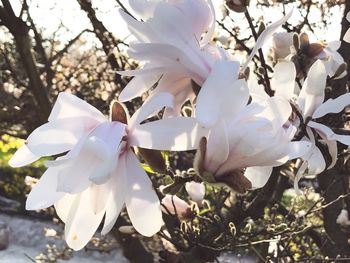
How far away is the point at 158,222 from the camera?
1.41ft

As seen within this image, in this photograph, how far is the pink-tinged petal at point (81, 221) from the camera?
0.44m

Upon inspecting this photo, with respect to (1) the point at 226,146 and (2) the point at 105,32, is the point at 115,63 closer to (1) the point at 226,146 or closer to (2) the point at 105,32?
(2) the point at 105,32

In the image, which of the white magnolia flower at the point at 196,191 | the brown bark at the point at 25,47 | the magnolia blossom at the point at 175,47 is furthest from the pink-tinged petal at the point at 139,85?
the brown bark at the point at 25,47

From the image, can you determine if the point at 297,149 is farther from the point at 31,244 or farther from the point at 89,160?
the point at 31,244

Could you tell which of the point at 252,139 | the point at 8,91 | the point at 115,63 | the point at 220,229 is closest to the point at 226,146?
the point at 252,139

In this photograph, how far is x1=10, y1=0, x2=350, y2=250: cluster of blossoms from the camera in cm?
40

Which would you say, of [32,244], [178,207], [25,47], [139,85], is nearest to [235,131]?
[139,85]

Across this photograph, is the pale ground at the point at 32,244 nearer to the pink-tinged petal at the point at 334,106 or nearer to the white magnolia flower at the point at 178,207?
the white magnolia flower at the point at 178,207

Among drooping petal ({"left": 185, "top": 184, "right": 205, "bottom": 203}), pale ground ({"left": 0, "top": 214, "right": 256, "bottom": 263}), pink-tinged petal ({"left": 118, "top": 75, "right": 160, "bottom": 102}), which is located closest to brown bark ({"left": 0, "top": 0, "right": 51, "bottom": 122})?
drooping petal ({"left": 185, "top": 184, "right": 205, "bottom": 203})

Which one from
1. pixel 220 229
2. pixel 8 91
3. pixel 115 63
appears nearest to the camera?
pixel 220 229

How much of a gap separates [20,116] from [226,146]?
224 centimetres

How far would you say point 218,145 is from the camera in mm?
399

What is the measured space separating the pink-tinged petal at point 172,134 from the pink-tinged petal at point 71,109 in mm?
39

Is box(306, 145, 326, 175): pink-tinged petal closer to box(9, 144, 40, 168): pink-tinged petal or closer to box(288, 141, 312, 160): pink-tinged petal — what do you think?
box(288, 141, 312, 160): pink-tinged petal
